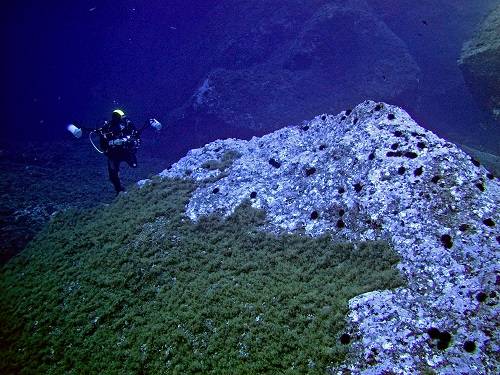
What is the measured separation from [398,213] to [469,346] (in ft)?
12.3

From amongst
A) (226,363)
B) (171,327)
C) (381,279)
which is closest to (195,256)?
(171,327)

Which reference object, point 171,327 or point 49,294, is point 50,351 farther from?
point 171,327

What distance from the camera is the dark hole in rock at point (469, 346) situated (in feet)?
18.6

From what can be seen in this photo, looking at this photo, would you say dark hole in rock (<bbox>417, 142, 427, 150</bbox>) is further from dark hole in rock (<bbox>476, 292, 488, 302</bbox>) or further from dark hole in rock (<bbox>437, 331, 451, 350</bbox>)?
dark hole in rock (<bbox>437, 331, 451, 350</bbox>)

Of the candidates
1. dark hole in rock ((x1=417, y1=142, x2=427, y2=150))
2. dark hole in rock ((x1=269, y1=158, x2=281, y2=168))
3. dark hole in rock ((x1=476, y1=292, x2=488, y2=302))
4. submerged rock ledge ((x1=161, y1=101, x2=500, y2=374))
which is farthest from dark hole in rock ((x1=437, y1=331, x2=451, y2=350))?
dark hole in rock ((x1=269, y1=158, x2=281, y2=168))

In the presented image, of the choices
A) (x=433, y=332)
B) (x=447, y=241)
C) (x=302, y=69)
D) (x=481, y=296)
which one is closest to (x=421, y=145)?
(x=447, y=241)

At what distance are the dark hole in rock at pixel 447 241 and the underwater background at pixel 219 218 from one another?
1260 millimetres

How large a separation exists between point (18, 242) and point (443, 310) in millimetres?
16458

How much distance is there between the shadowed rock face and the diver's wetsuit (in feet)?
47.6

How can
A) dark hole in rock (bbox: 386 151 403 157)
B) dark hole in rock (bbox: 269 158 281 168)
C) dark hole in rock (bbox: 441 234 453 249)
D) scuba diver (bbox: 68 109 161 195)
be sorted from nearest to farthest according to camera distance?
dark hole in rock (bbox: 441 234 453 249) < dark hole in rock (bbox: 386 151 403 157) < dark hole in rock (bbox: 269 158 281 168) < scuba diver (bbox: 68 109 161 195)

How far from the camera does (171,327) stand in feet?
25.2

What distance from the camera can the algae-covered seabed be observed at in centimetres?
681

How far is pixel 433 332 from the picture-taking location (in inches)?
237

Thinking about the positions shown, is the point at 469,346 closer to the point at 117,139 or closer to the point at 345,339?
the point at 345,339
